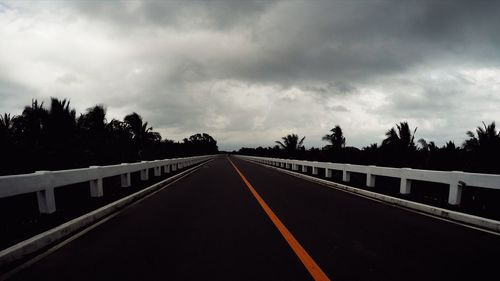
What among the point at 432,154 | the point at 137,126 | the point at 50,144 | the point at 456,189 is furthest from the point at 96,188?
the point at 137,126

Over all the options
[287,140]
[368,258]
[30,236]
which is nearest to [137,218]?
[30,236]

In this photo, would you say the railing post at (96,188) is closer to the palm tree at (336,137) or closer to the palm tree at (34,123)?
the palm tree at (34,123)

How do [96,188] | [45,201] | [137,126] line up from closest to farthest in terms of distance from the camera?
[45,201]
[96,188]
[137,126]

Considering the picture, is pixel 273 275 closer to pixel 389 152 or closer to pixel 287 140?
pixel 389 152

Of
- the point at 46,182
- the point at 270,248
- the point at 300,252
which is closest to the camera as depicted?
the point at 300,252

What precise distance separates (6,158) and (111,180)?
504cm

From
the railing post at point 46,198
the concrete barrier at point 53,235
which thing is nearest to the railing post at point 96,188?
the concrete barrier at point 53,235

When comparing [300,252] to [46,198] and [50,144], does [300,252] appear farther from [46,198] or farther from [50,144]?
[50,144]

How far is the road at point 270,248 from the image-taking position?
404 cm

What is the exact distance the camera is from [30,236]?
521 cm

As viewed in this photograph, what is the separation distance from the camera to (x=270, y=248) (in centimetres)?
500

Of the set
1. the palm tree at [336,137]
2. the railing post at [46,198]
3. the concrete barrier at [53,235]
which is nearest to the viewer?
the concrete barrier at [53,235]

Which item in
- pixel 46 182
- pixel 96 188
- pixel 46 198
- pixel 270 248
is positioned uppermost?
pixel 46 182

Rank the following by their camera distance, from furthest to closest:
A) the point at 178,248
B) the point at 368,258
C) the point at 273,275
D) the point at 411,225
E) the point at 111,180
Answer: the point at 111,180
the point at 411,225
the point at 178,248
the point at 368,258
the point at 273,275
